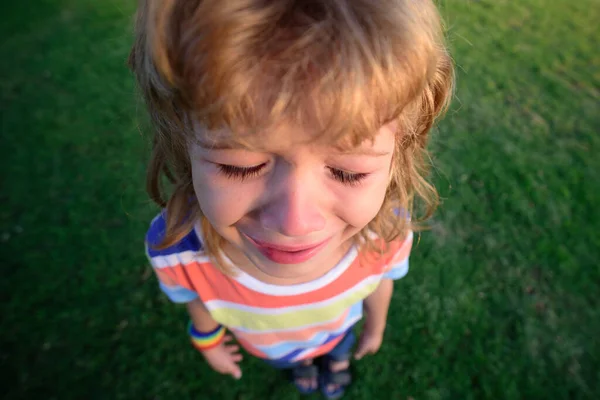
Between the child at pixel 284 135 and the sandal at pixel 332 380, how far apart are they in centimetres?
116

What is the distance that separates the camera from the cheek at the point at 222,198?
1.11 metres

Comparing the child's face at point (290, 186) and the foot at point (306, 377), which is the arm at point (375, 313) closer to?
the foot at point (306, 377)

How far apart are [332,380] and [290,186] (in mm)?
2016

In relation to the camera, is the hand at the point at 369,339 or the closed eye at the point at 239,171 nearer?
the closed eye at the point at 239,171

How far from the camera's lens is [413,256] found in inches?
132

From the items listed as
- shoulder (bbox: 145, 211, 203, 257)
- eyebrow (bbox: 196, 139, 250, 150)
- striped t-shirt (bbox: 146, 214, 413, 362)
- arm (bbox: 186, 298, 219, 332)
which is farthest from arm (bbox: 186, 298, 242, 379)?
eyebrow (bbox: 196, 139, 250, 150)

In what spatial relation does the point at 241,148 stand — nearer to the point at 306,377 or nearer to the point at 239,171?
the point at 239,171

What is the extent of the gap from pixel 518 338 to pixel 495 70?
126 inches

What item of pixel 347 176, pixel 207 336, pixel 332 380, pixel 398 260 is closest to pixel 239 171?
pixel 347 176

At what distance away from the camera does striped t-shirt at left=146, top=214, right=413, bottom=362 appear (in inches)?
63.2

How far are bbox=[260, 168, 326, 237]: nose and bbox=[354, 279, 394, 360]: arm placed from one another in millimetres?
883

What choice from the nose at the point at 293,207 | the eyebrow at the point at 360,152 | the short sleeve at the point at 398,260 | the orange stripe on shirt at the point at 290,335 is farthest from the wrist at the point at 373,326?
the eyebrow at the point at 360,152

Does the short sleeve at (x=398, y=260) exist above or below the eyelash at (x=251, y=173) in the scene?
below

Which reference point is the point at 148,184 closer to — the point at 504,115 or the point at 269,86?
the point at 269,86
